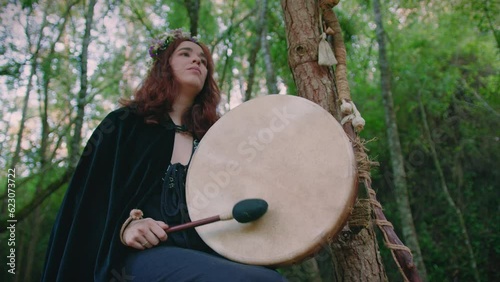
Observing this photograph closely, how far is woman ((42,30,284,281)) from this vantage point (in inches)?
46.3

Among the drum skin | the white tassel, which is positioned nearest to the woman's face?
the drum skin

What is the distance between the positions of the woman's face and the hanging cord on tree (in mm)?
648

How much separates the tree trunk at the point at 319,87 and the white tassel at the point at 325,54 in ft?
0.15

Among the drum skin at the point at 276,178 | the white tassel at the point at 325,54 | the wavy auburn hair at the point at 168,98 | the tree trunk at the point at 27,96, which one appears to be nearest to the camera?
the drum skin at the point at 276,178

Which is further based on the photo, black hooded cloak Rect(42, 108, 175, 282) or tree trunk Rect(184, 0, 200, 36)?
tree trunk Rect(184, 0, 200, 36)

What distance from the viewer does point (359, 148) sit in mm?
1296

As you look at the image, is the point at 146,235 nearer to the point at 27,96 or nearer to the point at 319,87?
the point at 319,87

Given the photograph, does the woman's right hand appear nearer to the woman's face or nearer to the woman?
the woman

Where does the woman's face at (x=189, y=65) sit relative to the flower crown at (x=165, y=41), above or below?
below

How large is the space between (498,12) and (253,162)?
17.4 ft

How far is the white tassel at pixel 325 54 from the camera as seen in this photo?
1481 mm

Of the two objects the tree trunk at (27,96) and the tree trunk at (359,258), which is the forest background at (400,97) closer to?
the tree trunk at (27,96)

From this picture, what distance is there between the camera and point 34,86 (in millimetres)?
6461

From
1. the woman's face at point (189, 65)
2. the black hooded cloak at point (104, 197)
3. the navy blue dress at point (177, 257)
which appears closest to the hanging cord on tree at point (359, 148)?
the navy blue dress at point (177, 257)
